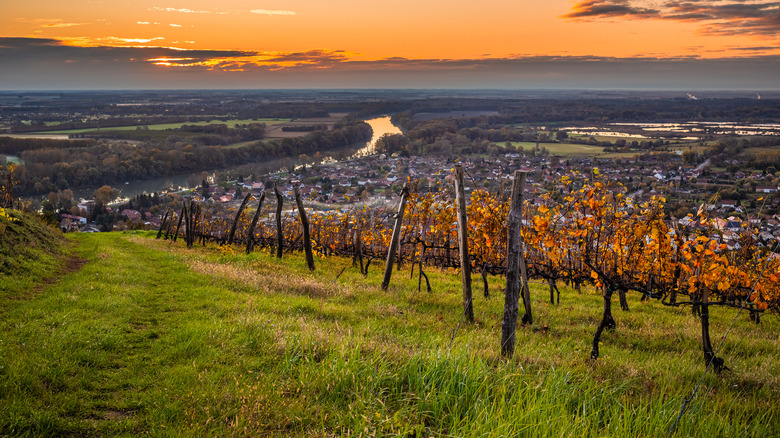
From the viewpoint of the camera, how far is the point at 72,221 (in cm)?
4772

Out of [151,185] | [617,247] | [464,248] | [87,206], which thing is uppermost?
[464,248]

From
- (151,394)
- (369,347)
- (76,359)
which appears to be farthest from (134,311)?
(369,347)

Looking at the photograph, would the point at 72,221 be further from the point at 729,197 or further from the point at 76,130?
the point at 76,130

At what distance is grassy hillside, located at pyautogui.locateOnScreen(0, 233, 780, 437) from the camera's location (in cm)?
375

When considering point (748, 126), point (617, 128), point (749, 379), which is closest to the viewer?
point (749, 379)

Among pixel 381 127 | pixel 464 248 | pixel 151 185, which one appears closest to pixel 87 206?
pixel 151 185

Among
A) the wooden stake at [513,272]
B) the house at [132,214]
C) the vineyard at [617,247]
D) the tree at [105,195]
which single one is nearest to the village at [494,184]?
the house at [132,214]

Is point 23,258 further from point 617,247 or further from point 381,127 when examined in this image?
point 381,127

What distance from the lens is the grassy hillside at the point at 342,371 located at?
375 cm

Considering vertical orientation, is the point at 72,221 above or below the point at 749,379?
below

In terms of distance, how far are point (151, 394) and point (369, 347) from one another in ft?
7.85

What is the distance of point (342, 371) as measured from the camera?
446 centimetres

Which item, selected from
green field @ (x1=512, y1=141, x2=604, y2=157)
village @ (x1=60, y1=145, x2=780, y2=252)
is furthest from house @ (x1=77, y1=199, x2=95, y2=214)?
green field @ (x1=512, y1=141, x2=604, y2=157)

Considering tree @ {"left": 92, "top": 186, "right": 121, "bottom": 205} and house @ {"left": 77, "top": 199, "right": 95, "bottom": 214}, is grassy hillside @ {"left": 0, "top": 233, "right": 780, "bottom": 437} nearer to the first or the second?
house @ {"left": 77, "top": 199, "right": 95, "bottom": 214}
